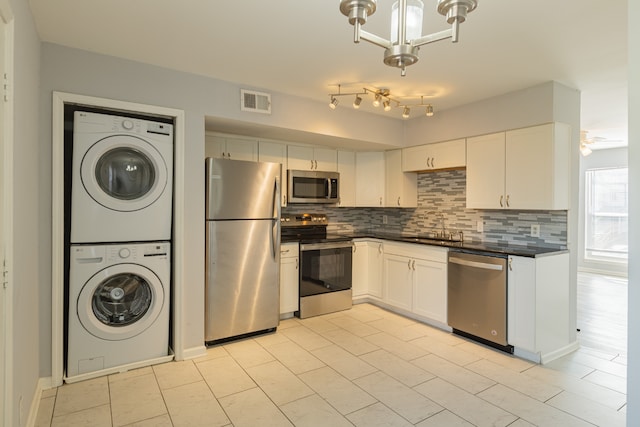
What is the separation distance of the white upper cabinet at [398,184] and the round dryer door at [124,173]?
2901 millimetres

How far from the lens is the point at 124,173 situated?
282 centimetres

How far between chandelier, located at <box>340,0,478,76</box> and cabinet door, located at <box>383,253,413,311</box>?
3.04 m

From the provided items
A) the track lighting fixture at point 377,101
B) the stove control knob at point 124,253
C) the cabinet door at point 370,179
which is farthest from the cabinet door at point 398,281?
the stove control knob at point 124,253

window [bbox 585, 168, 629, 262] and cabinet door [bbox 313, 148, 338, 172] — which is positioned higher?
cabinet door [bbox 313, 148, 338, 172]

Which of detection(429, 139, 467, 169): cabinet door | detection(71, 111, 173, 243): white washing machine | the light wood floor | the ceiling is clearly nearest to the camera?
the ceiling

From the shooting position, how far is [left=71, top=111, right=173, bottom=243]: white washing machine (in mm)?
2635

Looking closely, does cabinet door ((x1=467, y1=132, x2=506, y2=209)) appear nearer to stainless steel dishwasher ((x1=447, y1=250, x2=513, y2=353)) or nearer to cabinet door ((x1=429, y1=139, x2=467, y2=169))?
cabinet door ((x1=429, y1=139, x2=467, y2=169))

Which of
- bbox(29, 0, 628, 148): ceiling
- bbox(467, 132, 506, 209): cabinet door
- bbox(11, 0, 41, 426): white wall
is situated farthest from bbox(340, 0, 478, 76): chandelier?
bbox(467, 132, 506, 209): cabinet door

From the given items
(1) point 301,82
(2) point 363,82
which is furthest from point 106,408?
(2) point 363,82

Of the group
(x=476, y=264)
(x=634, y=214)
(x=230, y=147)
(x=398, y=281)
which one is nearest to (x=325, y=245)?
(x=398, y=281)

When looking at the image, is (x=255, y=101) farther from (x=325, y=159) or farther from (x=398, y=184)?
(x=398, y=184)

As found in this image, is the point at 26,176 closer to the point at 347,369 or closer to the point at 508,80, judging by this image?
the point at 347,369

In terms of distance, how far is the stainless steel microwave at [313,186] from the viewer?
4.28 m

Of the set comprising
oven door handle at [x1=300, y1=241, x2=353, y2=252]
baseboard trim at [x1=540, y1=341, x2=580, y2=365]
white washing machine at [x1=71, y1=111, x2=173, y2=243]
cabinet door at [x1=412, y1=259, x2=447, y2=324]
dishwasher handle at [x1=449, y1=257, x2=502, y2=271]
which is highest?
white washing machine at [x1=71, y1=111, x2=173, y2=243]
